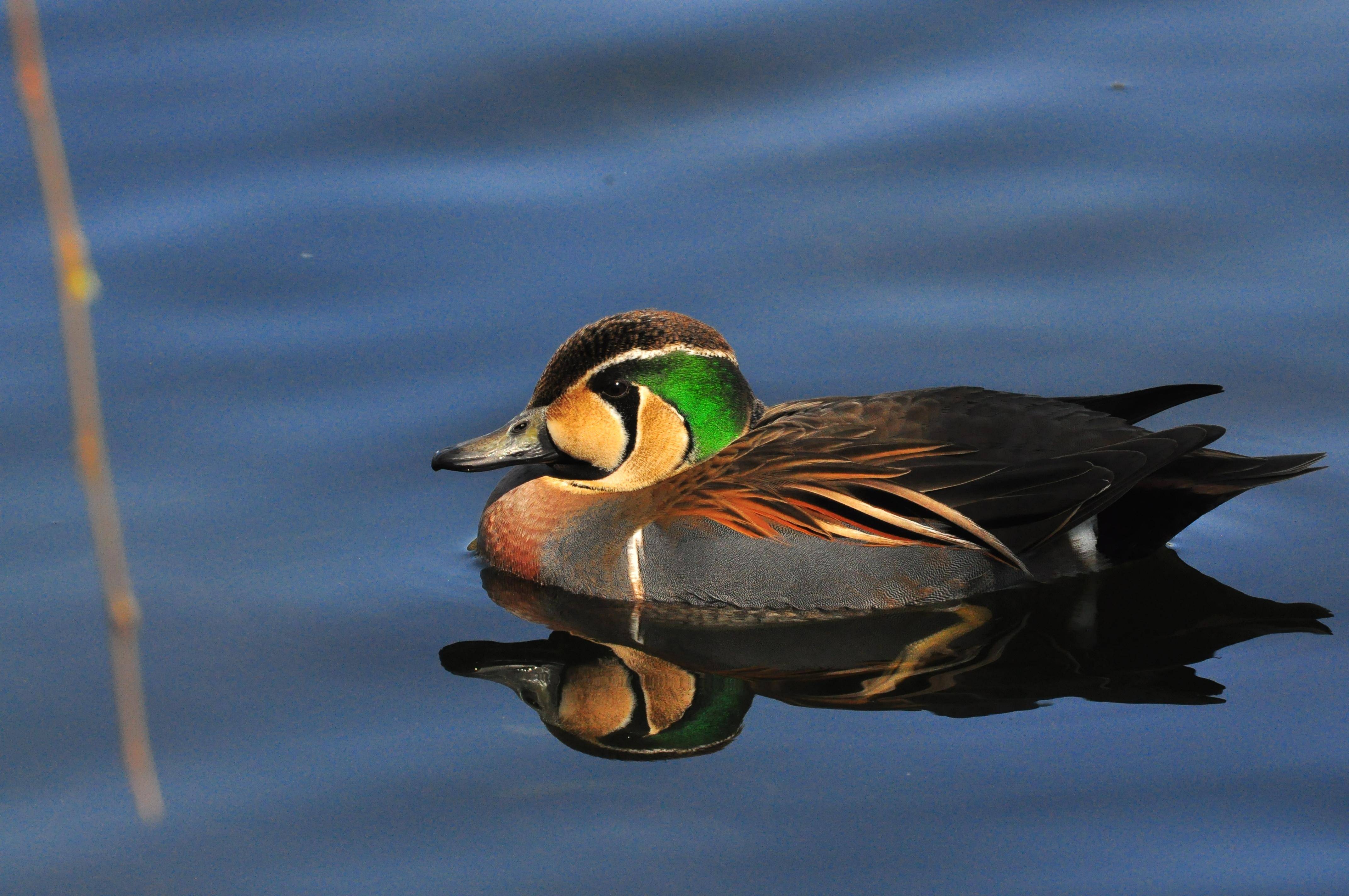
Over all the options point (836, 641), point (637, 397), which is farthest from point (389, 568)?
point (836, 641)

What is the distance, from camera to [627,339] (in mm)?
6801

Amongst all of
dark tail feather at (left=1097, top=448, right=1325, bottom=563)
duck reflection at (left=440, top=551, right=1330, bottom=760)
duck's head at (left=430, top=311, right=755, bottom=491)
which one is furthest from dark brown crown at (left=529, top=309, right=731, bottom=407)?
dark tail feather at (left=1097, top=448, right=1325, bottom=563)

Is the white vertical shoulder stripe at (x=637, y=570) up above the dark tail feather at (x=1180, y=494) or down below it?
below

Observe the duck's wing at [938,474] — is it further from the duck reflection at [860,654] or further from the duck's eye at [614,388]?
the duck's eye at [614,388]

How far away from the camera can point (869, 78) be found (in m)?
10.1

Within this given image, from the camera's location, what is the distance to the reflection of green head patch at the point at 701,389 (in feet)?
22.4

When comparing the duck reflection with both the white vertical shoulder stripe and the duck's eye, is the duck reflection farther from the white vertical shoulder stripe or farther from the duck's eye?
the duck's eye

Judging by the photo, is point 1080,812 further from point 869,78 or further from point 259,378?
point 869,78

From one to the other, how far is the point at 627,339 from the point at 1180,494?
2.31 metres

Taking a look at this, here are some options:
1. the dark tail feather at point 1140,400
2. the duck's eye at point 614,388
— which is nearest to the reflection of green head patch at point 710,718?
the duck's eye at point 614,388

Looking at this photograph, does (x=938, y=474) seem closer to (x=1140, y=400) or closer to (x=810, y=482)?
(x=810, y=482)

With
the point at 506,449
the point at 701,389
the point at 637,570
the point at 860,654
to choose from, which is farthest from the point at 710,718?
the point at 506,449

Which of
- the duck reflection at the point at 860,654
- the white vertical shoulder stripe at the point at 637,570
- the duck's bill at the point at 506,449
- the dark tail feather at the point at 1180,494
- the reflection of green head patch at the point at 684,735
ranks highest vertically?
the duck's bill at the point at 506,449

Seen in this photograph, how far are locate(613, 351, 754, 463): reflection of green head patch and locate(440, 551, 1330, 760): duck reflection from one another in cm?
79
